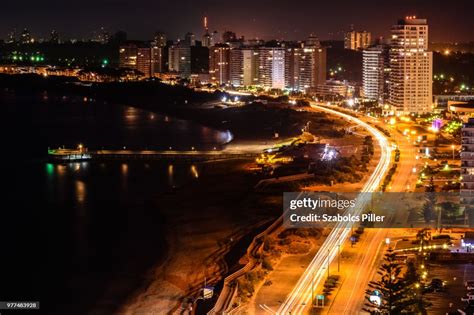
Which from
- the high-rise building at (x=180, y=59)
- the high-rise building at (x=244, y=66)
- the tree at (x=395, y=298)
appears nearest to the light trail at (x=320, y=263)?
the tree at (x=395, y=298)

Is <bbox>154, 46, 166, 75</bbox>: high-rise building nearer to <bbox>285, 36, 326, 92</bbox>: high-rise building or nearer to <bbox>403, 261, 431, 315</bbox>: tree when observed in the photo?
<bbox>285, 36, 326, 92</bbox>: high-rise building

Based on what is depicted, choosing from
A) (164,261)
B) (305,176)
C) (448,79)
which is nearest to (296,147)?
(305,176)

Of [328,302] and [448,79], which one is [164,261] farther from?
[448,79]

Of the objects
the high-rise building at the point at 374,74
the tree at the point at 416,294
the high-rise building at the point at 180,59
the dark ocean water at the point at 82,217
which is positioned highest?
the high-rise building at the point at 180,59

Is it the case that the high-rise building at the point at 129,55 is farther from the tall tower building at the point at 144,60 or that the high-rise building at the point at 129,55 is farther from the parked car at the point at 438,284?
the parked car at the point at 438,284

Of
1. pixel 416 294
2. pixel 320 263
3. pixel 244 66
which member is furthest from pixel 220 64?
pixel 416 294

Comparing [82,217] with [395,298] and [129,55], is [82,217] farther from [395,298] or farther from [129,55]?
[129,55]

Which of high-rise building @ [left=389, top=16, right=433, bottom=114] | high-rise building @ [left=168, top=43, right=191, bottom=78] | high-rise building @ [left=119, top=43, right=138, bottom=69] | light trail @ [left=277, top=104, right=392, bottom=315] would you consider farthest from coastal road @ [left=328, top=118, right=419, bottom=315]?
high-rise building @ [left=119, top=43, right=138, bottom=69]
